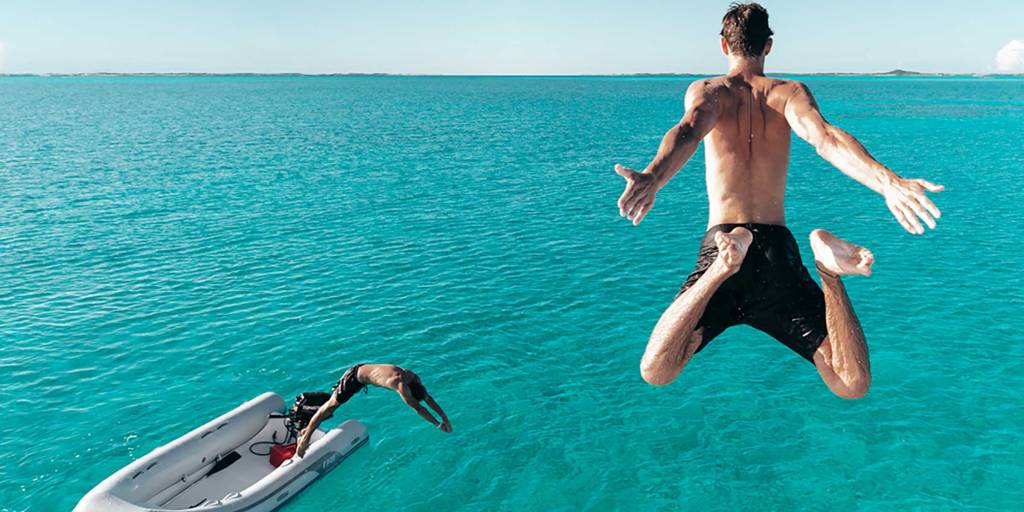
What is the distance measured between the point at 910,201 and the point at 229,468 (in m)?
15.7

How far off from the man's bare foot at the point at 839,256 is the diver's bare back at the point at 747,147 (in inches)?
18.2

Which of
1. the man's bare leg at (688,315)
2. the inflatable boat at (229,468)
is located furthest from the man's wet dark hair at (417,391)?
the man's bare leg at (688,315)

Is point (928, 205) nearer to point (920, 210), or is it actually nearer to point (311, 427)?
point (920, 210)

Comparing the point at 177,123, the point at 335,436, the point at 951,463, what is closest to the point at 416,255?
the point at 335,436

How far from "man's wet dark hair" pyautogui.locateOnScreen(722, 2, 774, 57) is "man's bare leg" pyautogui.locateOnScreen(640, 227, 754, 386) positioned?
1863 millimetres

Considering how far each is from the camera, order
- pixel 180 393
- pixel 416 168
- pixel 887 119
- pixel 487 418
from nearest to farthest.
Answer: pixel 487 418, pixel 180 393, pixel 416 168, pixel 887 119

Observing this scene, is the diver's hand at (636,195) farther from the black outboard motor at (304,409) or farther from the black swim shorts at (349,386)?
the black outboard motor at (304,409)

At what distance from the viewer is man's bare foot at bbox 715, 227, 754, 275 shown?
6.20m

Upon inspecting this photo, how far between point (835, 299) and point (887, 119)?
10975 cm

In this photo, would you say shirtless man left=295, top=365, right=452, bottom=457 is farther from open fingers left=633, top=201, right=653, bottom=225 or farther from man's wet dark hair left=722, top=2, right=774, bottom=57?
man's wet dark hair left=722, top=2, right=774, bottom=57

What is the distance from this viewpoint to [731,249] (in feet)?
20.3

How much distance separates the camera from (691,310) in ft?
22.2

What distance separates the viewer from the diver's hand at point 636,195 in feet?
17.2

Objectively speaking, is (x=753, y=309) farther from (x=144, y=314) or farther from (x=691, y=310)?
(x=144, y=314)
